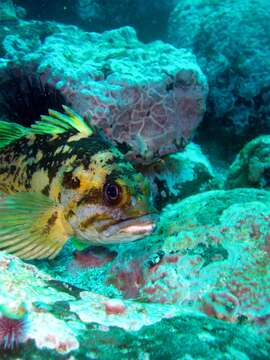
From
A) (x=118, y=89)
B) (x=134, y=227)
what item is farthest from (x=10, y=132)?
(x=134, y=227)

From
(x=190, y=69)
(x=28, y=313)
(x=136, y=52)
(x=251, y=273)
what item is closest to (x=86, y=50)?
(x=136, y=52)

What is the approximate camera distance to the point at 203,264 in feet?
9.59

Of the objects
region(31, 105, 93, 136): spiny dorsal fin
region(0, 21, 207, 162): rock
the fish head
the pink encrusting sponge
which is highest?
region(0, 21, 207, 162): rock

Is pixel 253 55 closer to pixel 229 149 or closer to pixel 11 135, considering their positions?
pixel 229 149

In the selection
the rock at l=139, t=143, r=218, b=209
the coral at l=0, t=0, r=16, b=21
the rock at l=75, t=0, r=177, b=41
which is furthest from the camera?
the rock at l=75, t=0, r=177, b=41

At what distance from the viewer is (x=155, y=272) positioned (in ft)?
10.0

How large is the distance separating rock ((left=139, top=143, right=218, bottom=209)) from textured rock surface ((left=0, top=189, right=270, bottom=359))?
1.62m

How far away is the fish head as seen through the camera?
8.47 ft

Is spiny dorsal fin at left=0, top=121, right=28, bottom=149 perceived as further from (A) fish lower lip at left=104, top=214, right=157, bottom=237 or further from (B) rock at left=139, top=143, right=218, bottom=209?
(B) rock at left=139, top=143, right=218, bottom=209

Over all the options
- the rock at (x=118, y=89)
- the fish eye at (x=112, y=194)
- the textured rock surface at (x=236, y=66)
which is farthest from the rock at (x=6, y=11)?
the fish eye at (x=112, y=194)

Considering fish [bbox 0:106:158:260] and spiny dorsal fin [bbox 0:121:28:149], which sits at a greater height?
spiny dorsal fin [bbox 0:121:28:149]

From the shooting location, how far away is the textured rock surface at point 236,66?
7352 mm

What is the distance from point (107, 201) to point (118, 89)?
2301 millimetres

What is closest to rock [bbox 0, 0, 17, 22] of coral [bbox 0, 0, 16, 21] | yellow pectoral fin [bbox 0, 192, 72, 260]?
coral [bbox 0, 0, 16, 21]
